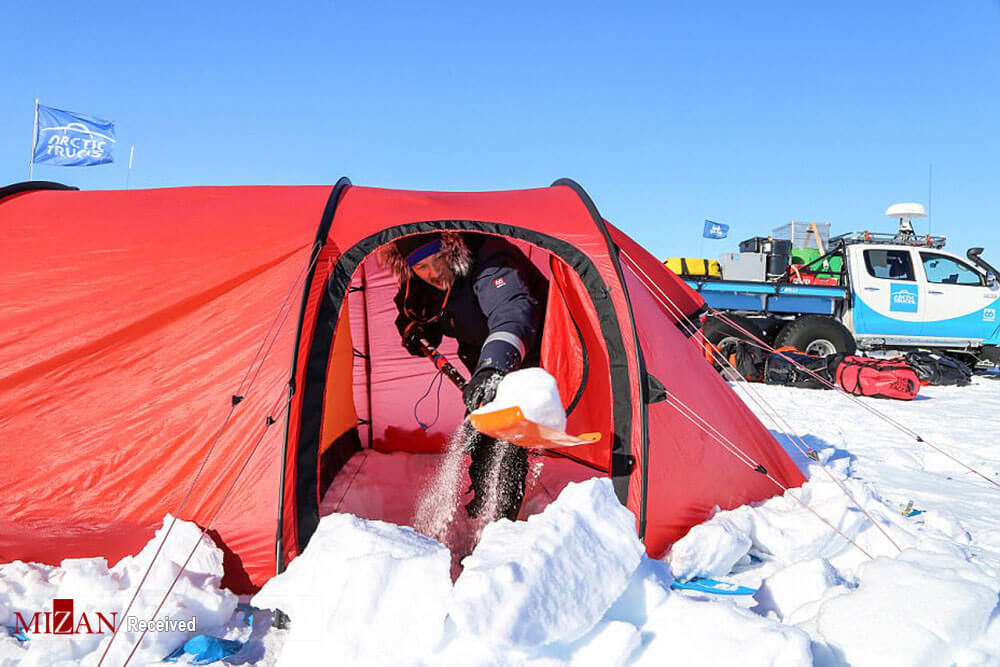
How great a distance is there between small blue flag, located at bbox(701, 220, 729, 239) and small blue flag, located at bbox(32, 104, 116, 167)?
11387 mm

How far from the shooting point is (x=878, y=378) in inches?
275

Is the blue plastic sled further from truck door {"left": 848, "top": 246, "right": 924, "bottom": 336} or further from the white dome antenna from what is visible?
the white dome antenna

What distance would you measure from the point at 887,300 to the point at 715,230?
5.54m

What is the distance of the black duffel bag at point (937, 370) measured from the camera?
7.99 meters

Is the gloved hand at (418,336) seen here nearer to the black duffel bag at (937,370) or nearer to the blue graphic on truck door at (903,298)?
the black duffel bag at (937,370)

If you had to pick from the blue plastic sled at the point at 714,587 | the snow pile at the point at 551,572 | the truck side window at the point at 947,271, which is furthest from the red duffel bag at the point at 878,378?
the snow pile at the point at 551,572

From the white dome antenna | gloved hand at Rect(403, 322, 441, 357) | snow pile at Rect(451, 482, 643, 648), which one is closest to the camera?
snow pile at Rect(451, 482, 643, 648)

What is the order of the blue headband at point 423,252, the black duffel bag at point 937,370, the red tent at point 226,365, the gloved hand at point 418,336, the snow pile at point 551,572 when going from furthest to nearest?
the black duffel bag at point 937,370 < the gloved hand at point 418,336 < the blue headband at point 423,252 < the red tent at point 226,365 < the snow pile at point 551,572

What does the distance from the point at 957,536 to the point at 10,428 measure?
400 centimetres

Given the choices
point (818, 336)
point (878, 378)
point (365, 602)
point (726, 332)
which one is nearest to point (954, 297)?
point (818, 336)

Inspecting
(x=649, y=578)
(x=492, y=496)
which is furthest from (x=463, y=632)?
(x=492, y=496)

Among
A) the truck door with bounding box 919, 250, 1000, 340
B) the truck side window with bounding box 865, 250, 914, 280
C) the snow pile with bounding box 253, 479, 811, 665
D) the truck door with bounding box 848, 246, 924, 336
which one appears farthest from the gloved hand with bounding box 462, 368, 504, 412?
the truck door with bounding box 919, 250, 1000, 340

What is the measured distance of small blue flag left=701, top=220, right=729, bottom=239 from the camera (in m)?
13.5

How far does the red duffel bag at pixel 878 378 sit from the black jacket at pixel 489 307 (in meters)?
5.46
